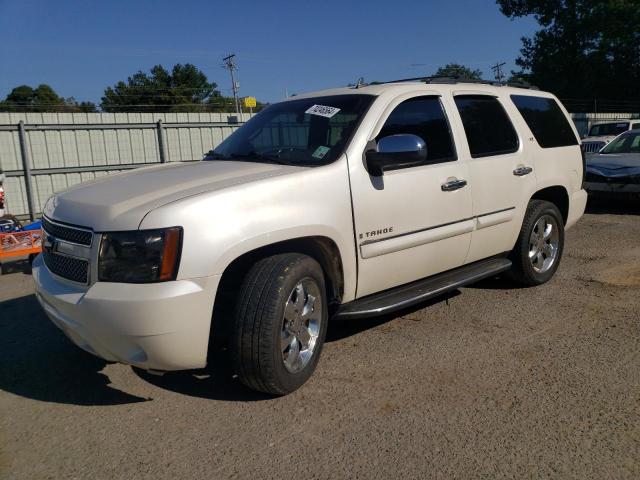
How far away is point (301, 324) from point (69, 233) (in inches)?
55.4

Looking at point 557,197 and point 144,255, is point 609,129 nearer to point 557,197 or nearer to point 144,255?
point 557,197

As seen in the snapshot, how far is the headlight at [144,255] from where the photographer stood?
2.81m

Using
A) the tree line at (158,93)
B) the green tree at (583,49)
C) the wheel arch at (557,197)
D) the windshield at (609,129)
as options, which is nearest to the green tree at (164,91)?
the tree line at (158,93)

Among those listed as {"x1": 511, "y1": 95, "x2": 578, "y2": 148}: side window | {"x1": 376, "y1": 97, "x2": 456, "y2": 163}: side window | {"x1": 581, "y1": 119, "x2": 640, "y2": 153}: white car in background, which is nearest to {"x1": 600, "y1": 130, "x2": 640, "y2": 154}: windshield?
{"x1": 581, "y1": 119, "x2": 640, "y2": 153}: white car in background

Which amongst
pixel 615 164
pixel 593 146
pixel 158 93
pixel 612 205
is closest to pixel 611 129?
pixel 593 146

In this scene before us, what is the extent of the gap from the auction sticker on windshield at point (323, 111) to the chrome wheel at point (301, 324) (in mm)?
1322

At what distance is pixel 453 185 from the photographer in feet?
13.7

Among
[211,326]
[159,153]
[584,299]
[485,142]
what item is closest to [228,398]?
[211,326]

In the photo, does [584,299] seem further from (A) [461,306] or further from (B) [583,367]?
(B) [583,367]

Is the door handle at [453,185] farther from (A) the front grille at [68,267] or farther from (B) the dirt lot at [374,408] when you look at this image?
(A) the front grille at [68,267]

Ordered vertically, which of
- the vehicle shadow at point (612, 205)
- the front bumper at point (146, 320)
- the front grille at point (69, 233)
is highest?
the front grille at point (69, 233)

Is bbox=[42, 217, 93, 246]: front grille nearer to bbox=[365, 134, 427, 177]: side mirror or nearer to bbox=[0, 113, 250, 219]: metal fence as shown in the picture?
bbox=[365, 134, 427, 177]: side mirror

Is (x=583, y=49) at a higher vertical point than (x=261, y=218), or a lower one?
higher

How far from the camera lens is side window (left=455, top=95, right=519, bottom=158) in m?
4.52
